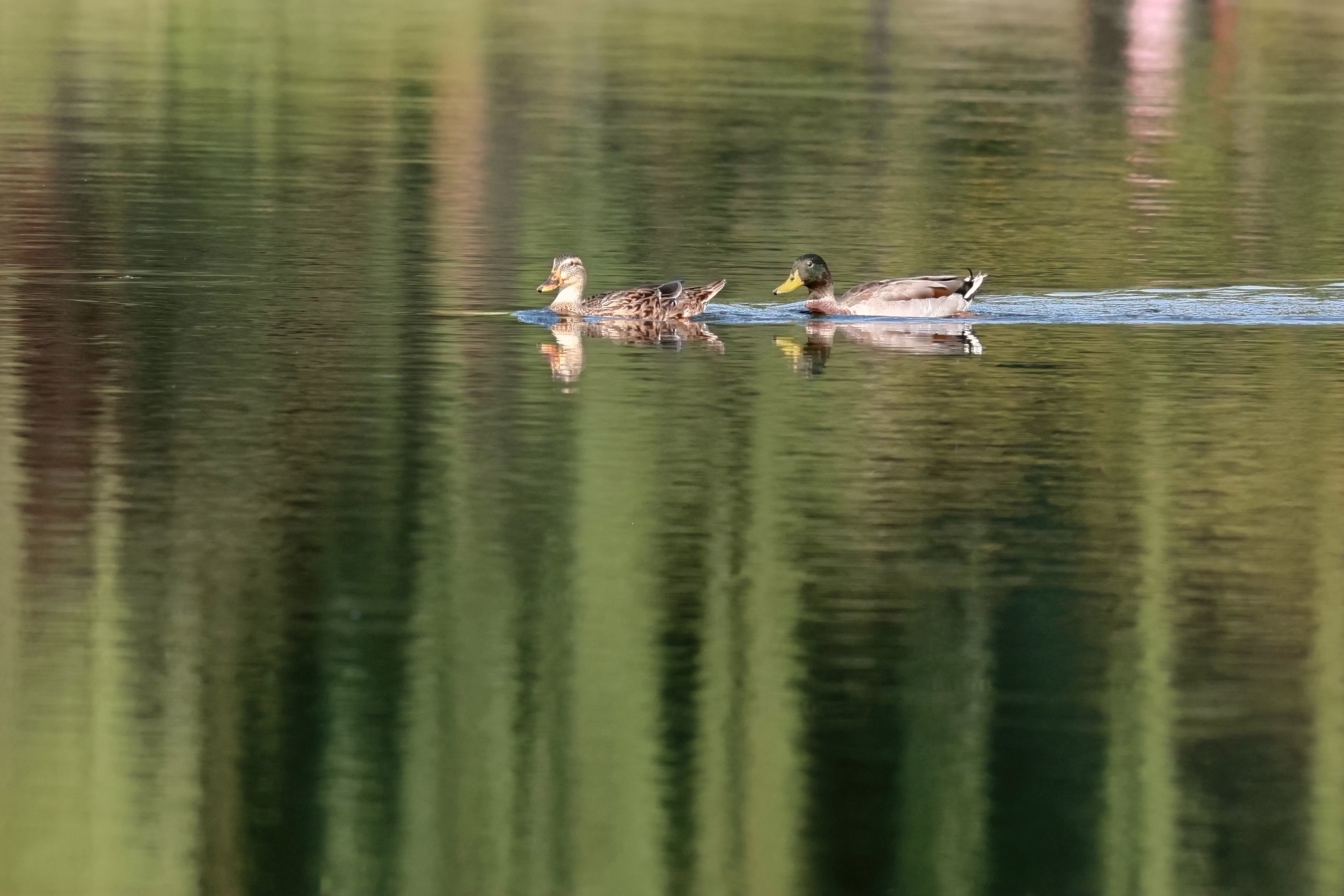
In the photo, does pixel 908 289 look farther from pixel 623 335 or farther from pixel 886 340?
pixel 623 335

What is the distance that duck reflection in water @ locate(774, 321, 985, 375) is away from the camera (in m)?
20.7

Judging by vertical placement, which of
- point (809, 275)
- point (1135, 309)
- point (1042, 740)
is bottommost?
point (1042, 740)

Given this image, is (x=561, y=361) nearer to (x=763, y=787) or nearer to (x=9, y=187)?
(x=763, y=787)

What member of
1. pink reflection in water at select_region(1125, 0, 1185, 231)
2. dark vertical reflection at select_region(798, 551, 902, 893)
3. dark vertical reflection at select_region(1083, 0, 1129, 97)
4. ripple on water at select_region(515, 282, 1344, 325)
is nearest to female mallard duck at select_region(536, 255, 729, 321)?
ripple on water at select_region(515, 282, 1344, 325)

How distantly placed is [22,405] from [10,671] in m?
5.56

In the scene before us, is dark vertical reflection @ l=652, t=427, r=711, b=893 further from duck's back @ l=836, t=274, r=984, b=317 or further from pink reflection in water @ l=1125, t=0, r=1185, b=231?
pink reflection in water @ l=1125, t=0, r=1185, b=231

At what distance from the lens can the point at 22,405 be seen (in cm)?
1742

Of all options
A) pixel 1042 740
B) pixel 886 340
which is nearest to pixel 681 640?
pixel 1042 740

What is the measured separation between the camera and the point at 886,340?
21.8 metres

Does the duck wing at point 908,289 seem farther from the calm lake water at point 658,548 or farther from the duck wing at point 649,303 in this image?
the duck wing at point 649,303

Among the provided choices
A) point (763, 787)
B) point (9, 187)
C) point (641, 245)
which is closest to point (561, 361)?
point (641, 245)

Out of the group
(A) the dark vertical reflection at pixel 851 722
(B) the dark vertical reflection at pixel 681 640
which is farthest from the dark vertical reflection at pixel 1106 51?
(A) the dark vertical reflection at pixel 851 722

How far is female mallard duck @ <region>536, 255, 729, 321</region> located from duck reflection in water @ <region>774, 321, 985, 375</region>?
826 millimetres

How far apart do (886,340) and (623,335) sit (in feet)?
6.93
